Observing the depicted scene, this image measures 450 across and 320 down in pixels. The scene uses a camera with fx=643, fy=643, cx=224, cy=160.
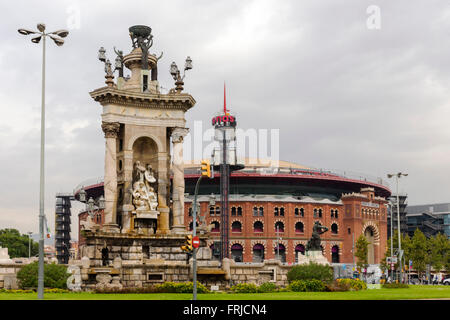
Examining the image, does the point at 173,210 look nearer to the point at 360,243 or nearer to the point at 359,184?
→ the point at 360,243

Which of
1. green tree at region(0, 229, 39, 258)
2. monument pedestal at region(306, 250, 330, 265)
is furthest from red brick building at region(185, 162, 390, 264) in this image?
monument pedestal at region(306, 250, 330, 265)

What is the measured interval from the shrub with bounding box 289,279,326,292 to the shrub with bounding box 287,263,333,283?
1009 millimetres

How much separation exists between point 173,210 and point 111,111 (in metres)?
9.09

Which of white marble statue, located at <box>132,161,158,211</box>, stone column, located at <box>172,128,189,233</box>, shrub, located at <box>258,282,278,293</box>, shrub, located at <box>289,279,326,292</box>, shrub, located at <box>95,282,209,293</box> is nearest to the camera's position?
shrub, located at <box>95,282,209,293</box>

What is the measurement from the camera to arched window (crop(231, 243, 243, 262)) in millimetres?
115688

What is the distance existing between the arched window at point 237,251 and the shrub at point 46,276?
73.7m

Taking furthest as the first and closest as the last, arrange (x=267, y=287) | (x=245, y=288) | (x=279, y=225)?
(x=279, y=225), (x=267, y=287), (x=245, y=288)

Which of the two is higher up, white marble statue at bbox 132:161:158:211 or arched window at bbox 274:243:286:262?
white marble statue at bbox 132:161:158:211

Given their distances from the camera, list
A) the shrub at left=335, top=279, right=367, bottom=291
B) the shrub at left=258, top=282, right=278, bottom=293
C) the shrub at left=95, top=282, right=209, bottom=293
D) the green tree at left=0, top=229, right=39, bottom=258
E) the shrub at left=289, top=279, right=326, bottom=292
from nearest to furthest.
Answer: the shrub at left=95, top=282, right=209, bottom=293 → the shrub at left=258, top=282, right=278, bottom=293 → the shrub at left=289, top=279, right=326, bottom=292 → the shrub at left=335, top=279, right=367, bottom=291 → the green tree at left=0, top=229, right=39, bottom=258

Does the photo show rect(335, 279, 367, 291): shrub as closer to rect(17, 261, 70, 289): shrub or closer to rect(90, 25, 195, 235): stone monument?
rect(90, 25, 195, 235): stone monument

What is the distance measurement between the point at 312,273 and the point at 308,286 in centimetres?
157

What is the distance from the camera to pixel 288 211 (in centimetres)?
11725

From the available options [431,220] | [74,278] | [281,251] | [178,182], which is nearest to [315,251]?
[178,182]

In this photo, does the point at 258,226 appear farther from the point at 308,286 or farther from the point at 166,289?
the point at 166,289
